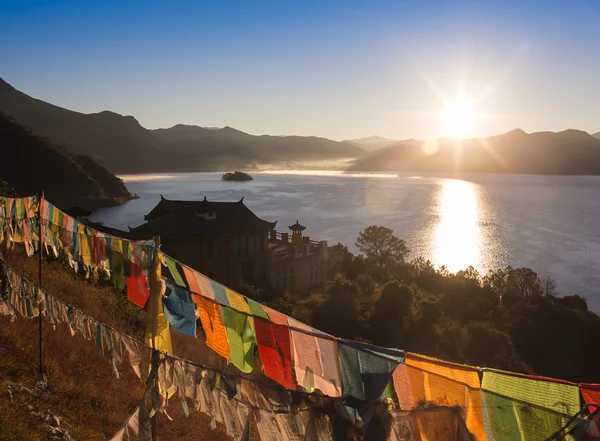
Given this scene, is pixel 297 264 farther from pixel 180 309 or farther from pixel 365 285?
pixel 180 309

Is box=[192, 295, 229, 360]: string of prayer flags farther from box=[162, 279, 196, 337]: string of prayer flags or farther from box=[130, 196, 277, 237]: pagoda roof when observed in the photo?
box=[130, 196, 277, 237]: pagoda roof

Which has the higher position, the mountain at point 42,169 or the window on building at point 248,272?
the mountain at point 42,169

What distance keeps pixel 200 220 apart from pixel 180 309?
92.7 ft

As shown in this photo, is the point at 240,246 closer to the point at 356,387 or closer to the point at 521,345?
the point at 521,345

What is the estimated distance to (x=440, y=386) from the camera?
413cm

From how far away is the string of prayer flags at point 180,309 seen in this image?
18.2ft

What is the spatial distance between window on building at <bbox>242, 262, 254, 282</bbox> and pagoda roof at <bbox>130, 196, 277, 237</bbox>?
2.72 metres

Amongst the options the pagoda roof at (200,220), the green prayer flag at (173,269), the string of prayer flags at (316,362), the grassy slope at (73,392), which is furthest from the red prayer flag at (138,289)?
the pagoda roof at (200,220)

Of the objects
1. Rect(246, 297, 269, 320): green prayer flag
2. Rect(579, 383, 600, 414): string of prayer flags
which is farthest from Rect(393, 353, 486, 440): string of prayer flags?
Rect(246, 297, 269, 320): green prayer flag

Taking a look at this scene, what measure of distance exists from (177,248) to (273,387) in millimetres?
27964

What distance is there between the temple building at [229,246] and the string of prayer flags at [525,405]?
27680 mm

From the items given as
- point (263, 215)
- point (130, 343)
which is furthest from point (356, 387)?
point (263, 215)

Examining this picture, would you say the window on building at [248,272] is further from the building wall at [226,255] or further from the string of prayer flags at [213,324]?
the string of prayer flags at [213,324]

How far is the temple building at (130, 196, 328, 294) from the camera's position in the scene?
31.6 metres
